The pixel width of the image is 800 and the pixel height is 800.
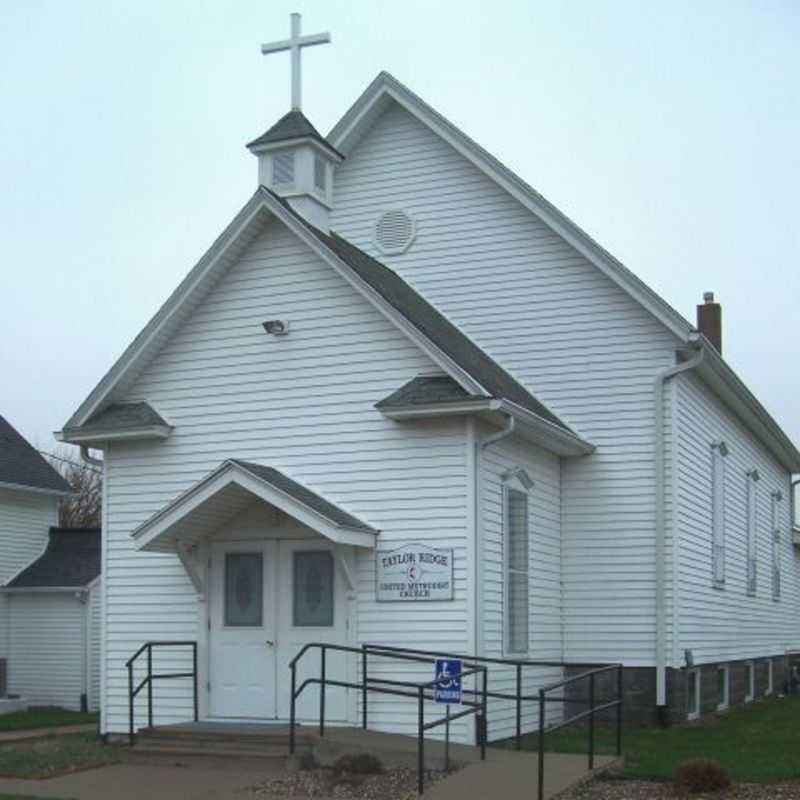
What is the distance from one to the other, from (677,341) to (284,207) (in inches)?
232

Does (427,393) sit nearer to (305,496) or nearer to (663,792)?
(305,496)

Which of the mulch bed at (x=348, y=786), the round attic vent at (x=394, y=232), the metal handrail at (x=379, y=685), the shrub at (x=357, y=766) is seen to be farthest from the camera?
the round attic vent at (x=394, y=232)

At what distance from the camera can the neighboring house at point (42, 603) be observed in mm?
28594

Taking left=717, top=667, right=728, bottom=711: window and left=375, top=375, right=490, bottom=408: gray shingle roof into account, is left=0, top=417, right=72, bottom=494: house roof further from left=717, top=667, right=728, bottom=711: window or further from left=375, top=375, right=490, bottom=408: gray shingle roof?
left=375, top=375, right=490, bottom=408: gray shingle roof

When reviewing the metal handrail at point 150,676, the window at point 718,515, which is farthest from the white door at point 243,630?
the window at point 718,515

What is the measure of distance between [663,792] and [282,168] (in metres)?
10.2

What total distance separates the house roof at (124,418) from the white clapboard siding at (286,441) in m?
0.17

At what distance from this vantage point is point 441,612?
15.9m

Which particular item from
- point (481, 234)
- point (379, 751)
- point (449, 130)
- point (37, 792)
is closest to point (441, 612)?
point (379, 751)

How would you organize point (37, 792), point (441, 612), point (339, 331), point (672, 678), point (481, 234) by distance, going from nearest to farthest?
point (37, 792)
point (441, 612)
point (339, 331)
point (672, 678)
point (481, 234)

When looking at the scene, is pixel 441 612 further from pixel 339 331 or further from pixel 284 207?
pixel 284 207

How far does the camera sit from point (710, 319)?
2702 centimetres

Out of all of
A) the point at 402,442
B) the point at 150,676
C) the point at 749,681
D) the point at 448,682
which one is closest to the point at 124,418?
the point at 150,676

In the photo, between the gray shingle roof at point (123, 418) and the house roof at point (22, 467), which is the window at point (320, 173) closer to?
the gray shingle roof at point (123, 418)
